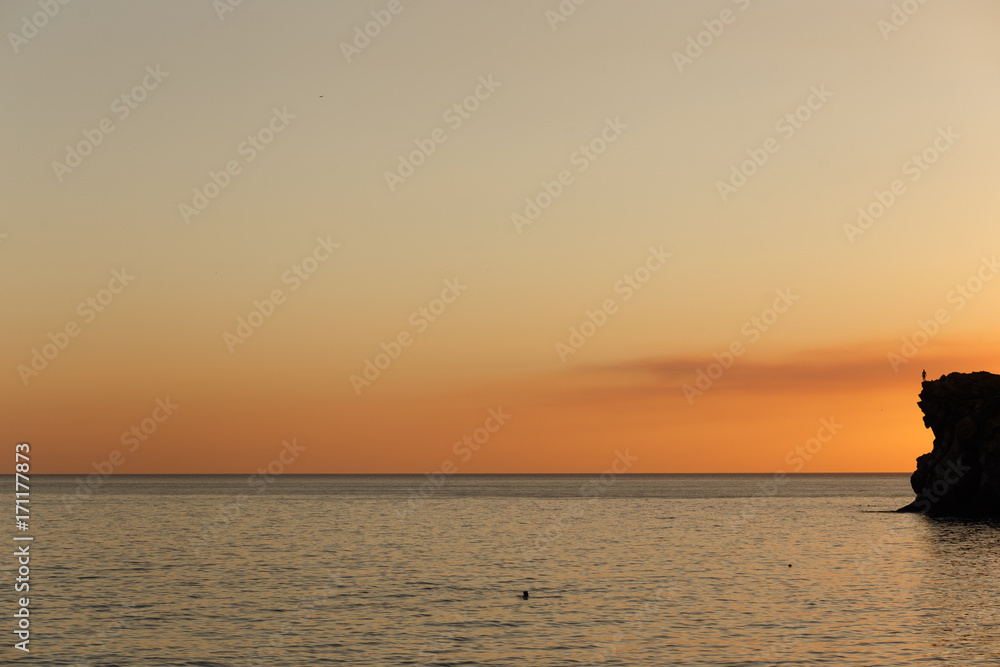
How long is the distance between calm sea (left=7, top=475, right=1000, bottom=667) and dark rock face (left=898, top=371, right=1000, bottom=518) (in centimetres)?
1346

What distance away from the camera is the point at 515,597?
54375 millimetres

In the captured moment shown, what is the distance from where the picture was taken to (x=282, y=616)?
48.3 m

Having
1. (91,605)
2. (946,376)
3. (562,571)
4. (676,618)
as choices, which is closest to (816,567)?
(562,571)

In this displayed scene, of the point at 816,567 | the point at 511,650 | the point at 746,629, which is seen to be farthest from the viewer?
the point at 816,567

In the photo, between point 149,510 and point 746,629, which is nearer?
point 746,629

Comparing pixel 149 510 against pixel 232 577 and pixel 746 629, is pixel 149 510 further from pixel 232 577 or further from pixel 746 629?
pixel 746 629

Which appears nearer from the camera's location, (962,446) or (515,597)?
(515,597)

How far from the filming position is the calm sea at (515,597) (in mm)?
40062

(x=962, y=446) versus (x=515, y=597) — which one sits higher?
(x=962, y=446)

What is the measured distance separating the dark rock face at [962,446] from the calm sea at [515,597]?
13.5 meters

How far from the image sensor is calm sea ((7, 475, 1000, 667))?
40062mm

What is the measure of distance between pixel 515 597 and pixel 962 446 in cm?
7961

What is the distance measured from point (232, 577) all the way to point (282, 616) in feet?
55.5

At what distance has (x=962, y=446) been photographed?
4444 inches
